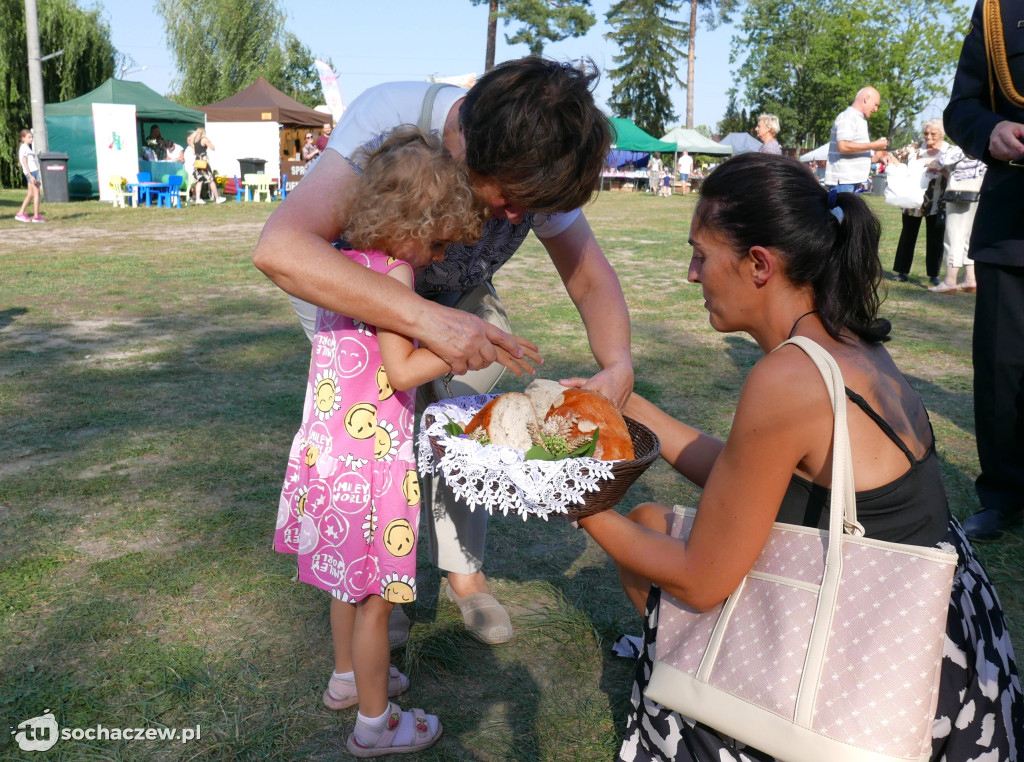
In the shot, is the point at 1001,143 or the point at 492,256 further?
the point at 1001,143

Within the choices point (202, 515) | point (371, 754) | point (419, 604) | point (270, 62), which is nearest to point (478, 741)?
point (371, 754)

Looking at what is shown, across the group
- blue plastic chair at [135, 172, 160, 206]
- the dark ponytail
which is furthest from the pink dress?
blue plastic chair at [135, 172, 160, 206]

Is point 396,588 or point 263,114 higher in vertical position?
point 263,114

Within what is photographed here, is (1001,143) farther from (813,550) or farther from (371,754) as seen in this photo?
(371,754)

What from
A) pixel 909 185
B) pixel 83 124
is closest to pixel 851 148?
pixel 909 185

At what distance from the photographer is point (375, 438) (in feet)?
7.55

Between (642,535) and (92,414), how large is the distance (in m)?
4.34

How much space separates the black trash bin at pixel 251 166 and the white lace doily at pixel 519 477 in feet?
91.6

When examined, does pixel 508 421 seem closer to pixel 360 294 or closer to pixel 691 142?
pixel 360 294

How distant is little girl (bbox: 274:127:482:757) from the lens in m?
2.18

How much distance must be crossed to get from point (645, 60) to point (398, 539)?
2612 inches

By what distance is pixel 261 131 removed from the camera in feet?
97.6

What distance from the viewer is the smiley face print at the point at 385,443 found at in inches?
90.7

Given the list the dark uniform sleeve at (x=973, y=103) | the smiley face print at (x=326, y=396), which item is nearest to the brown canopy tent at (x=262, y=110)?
the dark uniform sleeve at (x=973, y=103)
